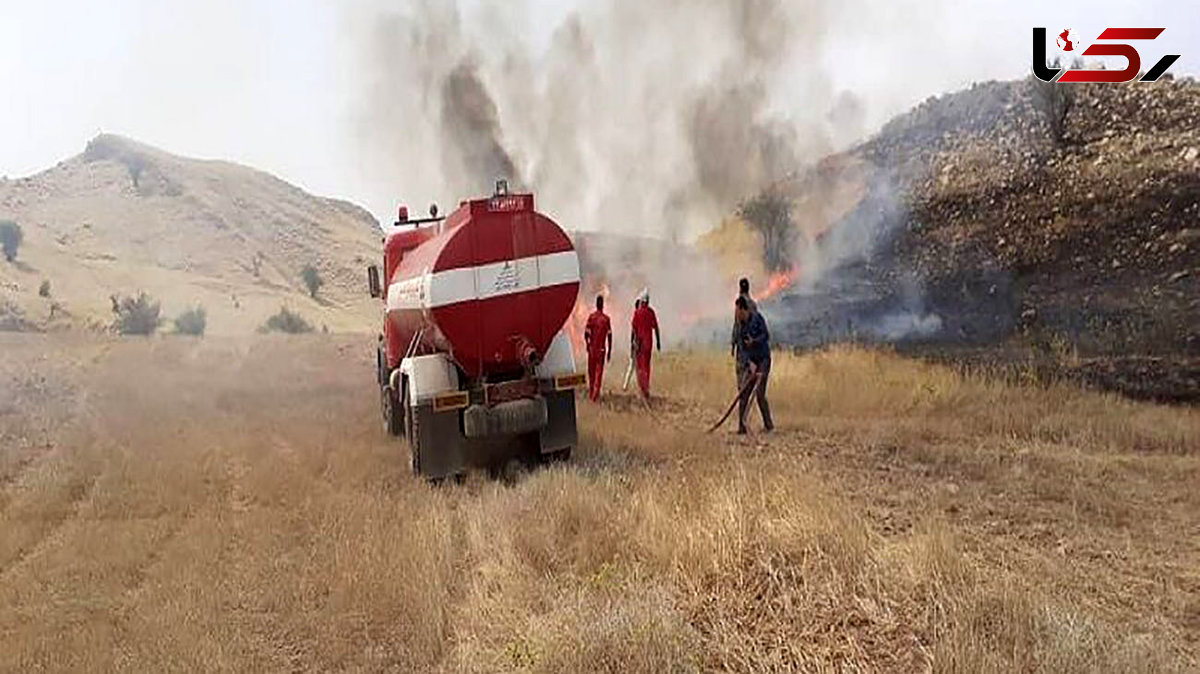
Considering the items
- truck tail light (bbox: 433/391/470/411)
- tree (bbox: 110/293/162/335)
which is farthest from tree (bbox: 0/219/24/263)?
truck tail light (bbox: 433/391/470/411)

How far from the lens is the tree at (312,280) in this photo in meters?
67.0

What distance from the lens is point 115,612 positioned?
259 inches

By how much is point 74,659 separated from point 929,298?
20.1 m

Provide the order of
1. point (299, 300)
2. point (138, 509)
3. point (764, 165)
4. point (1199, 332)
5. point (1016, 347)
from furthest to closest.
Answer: point (299, 300) → point (764, 165) → point (1016, 347) → point (1199, 332) → point (138, 509)

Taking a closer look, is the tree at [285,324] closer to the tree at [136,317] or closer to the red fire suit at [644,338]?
the tree at [136,317]

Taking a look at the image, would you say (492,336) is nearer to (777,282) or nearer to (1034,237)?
(1034,237)

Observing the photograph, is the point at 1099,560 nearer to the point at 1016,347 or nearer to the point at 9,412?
the point at 1016,347

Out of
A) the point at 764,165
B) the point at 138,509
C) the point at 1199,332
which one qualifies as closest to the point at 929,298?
the point at 1199,332

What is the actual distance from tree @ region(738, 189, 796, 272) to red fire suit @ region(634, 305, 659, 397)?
1602cm

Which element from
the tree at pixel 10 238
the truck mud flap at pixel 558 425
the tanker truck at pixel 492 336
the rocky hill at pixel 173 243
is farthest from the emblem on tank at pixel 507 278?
the tree at pixel 10 238

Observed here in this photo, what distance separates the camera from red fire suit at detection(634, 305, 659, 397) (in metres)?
15.3

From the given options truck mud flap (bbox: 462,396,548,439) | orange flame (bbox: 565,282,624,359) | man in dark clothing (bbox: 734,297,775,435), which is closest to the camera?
truck mud flap (bbox: 462,396,548,439)

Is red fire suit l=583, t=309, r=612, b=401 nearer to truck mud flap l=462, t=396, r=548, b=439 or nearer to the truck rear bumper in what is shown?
the truck rear bumper

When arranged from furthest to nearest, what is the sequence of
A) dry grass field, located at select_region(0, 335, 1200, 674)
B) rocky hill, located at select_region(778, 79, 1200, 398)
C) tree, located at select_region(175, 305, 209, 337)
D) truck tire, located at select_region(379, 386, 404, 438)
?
tree, located at select_region(175, 305, 209, 337), rocky hill, located at select_region(778, 79, 1200, 398), truck tire, located at select_region(379, 386, 404, 438), dry grass field, located at select_region(0, 335, 1200, 674)
